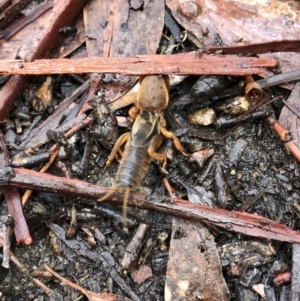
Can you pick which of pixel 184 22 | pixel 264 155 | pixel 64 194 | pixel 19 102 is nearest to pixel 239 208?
pixel 264 155

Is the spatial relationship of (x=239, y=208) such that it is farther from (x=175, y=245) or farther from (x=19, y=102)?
(x=19, y=102)

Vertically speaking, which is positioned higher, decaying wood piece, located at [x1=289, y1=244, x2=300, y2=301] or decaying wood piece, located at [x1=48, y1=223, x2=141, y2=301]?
decaying wood piece, located at [x1=48, y1=223, x2=141, y2=301]

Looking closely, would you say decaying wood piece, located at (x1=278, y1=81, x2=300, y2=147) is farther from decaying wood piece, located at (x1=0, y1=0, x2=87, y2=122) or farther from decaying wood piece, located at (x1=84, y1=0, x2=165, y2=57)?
decaying wood piece, located at (x1=0, y1=0, x2=87, y2=122)

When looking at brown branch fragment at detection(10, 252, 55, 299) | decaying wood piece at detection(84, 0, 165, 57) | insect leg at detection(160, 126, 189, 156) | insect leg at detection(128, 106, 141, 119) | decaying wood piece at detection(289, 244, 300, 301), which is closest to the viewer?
decaying wood piece at detection(289, 244, 300, 301)

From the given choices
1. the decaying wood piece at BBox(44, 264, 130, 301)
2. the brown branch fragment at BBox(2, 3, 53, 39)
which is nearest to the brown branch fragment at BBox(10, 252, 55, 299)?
the decaying wood piece at BBox(44, 264, 130, 301)

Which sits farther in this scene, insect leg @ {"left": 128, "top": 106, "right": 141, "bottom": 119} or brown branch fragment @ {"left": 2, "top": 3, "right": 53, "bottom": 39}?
brown branch fragment @ {"left": 2, "top": 3, "right": 53, "bottom": 39}

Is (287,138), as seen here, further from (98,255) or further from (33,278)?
(33,278)
